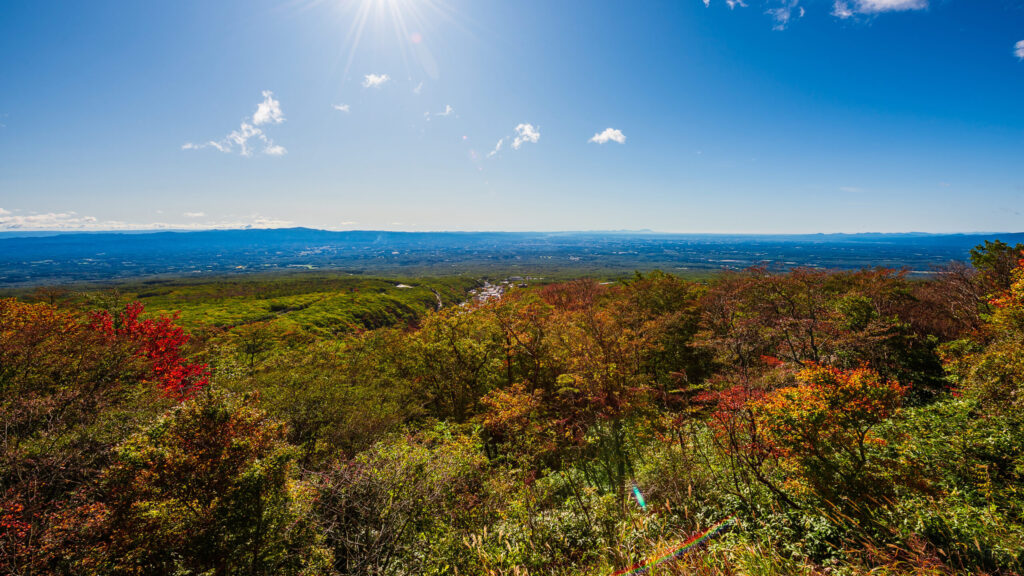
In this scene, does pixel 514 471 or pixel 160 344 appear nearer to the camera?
pixel 514 471

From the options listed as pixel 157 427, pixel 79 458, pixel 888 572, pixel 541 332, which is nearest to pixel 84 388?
pixel 79 458

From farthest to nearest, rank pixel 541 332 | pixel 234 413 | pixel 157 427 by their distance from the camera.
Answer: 1. pixel 541 332
2. pixel 234 413
3. pixel 157 427

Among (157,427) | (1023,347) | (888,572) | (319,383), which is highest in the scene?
(1023,347)

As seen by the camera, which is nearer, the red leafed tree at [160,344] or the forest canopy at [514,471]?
the forest canopy at [514,471]

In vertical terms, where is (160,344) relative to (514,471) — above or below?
above

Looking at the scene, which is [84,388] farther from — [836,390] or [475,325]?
[836,390]

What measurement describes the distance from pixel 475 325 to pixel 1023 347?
30.3 m

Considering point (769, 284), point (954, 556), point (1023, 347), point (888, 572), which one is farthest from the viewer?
point (769, 284)

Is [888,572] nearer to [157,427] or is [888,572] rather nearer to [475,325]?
[157,427]

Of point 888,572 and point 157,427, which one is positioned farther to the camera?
point 157,427

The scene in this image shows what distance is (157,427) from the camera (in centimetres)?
966

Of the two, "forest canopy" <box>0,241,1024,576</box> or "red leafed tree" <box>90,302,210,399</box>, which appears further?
"red leafed tree" <box>90,302,210,399</box>

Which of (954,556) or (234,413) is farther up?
(234,413)

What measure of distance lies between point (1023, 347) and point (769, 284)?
82.3 ft
